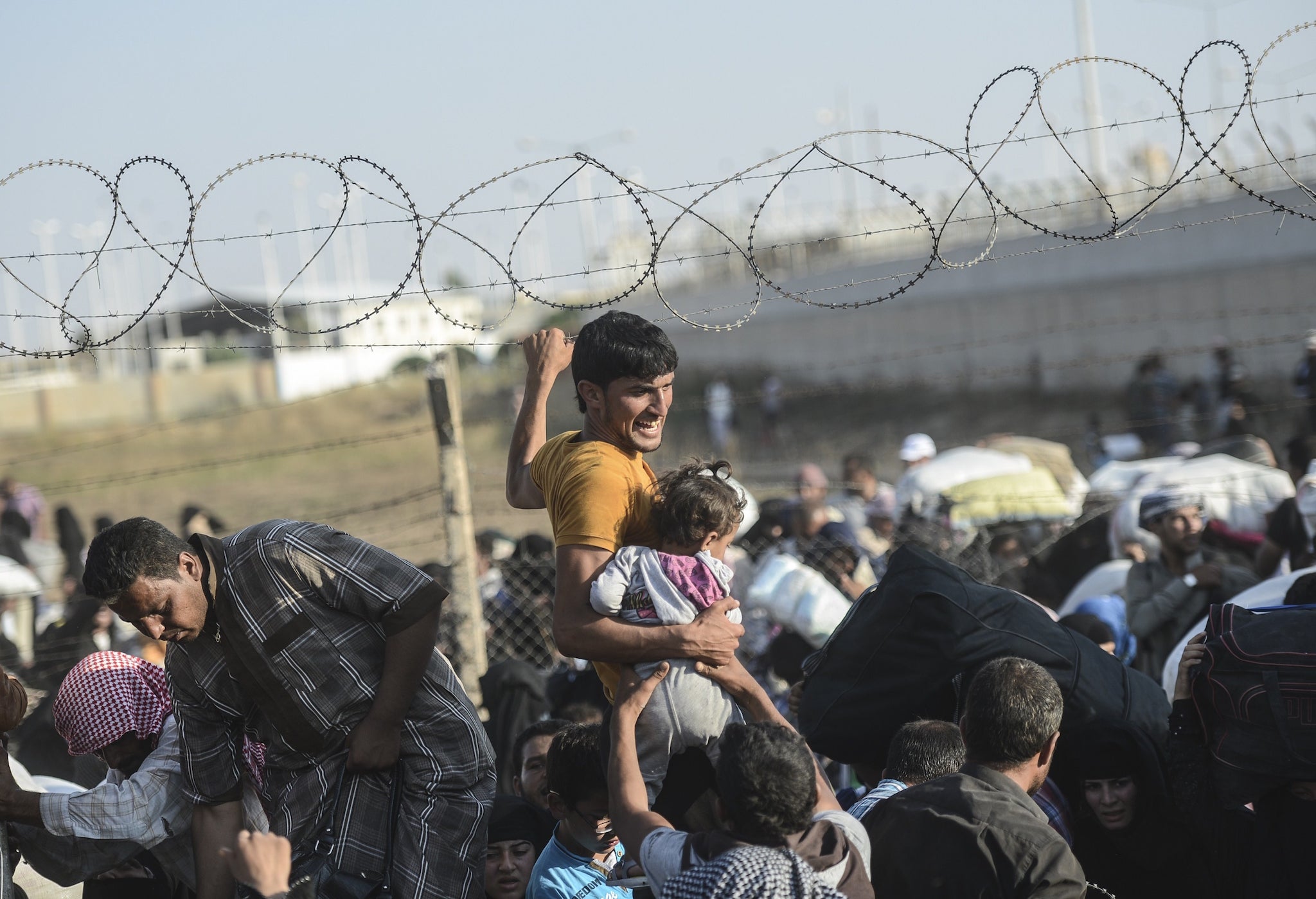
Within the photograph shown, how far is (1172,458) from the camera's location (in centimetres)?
906

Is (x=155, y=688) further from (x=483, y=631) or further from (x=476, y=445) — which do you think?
(x=476, y=445)

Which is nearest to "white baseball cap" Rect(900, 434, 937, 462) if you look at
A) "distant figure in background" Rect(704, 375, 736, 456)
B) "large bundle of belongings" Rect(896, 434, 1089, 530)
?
"large bundle of belongings" Rect(896, 434, 1089, 530)

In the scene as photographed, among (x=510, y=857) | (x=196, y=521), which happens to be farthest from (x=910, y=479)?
(x=510, y=857)

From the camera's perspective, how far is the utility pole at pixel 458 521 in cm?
664

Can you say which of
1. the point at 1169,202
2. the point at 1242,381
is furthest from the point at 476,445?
the point at 1242,381

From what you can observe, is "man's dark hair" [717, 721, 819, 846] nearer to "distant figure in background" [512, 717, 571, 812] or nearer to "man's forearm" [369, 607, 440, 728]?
"man's forearm" [369, 607, 440, 728]

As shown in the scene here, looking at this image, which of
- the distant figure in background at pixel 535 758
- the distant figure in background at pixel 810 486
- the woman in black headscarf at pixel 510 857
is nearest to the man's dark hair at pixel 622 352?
the woman in black headscarf at pixel 510 857

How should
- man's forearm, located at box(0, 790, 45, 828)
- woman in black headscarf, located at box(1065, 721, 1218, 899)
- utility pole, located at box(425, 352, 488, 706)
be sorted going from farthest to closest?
utility pole, located at box(425, 352, 488, 706) < woman in black headscarf, located at box(1065, 721, 1218, 899) < man's forearm, located at box(0, 790, 45, 828)

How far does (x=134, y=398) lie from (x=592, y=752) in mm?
44372

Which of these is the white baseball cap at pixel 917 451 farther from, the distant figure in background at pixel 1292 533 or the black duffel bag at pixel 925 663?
the black duffel bag at pixel 925 663

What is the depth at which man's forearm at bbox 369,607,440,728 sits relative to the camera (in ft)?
10.3

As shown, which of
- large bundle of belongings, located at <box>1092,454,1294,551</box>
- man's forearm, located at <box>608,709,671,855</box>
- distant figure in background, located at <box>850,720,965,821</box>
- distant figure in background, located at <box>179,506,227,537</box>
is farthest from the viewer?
distant figure in background, located at <box>179,506,227,537</box>

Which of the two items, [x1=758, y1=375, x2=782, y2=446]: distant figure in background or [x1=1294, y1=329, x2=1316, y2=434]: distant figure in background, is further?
[x1=758, y1=375, x2=782, y2=446]: distant figure in background

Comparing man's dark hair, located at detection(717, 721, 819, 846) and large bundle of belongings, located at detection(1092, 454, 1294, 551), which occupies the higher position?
man's dark hair, located at detection(717, 721, 819, 846)
